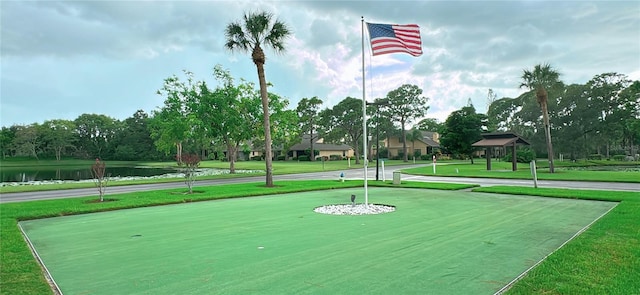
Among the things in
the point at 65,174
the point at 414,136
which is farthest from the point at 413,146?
the point at 65,174

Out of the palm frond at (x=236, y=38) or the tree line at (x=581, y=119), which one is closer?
the palm frond at (x=236, y=38)

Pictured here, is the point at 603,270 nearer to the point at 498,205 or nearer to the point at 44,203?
the point at 498,205

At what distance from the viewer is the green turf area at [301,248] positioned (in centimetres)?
496

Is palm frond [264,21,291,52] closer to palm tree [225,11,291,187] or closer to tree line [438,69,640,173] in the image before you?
palm tree [225,11,291,187]

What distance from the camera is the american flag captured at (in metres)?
11.3

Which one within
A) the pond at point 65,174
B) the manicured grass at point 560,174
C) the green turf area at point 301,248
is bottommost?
→ the green turf area at point 301,248

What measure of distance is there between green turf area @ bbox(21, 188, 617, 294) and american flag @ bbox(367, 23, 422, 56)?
4624mm

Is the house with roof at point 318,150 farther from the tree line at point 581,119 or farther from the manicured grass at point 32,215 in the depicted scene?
the manicured grass at point 32,215

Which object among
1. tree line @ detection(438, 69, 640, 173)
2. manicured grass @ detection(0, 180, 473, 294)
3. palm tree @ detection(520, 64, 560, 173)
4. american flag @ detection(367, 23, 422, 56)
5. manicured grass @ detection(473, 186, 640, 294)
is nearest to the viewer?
manicured grass @ detection(473, 186, 640, 294)

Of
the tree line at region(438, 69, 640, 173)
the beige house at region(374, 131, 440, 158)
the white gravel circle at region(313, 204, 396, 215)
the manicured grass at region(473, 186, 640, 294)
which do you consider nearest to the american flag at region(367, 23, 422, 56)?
the white gravel circle at region(313, 204, 396, 215)

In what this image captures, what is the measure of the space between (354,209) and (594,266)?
6.79 metres

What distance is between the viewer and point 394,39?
37.0ft

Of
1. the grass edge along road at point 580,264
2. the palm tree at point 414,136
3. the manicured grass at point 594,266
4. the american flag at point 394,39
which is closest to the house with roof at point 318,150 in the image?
the palm tree at point 414,136

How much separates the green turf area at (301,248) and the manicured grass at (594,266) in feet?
1.15
